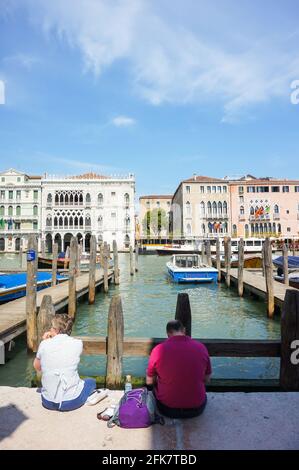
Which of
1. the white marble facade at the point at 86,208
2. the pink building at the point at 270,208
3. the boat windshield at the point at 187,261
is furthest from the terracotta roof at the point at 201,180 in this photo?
the boat windshield at the point at 187,261

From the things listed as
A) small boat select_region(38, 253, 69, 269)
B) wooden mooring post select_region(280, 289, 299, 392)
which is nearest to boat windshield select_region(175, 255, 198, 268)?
small boat select_region(38, 253, 69, 269)

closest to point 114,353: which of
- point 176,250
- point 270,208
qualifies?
point 176,250

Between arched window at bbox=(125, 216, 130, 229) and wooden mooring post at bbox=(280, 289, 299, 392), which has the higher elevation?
arched window at bbox=(125, 216, 130, 229)

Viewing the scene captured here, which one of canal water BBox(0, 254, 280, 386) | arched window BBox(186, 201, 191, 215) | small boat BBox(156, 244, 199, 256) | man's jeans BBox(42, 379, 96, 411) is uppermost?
arched window BBox(186, 201, 191, 215)

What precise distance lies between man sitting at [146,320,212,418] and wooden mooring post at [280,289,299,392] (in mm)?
1596

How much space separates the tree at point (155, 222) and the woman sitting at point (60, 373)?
66.3 meters

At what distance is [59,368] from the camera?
3188 millimetres

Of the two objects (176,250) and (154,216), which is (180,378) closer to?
(176,250)

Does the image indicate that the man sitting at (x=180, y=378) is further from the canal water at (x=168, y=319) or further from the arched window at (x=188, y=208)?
the arched window at (x=188, y=208)

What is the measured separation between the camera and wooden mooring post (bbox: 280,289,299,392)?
Answer: 4.17 meters

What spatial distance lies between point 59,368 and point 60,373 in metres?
0.05

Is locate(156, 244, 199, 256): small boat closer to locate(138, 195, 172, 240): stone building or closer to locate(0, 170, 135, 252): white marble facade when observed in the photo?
locate(0, 170, 135, 252): white marble facade

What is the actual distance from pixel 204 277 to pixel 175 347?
50.0 feet
